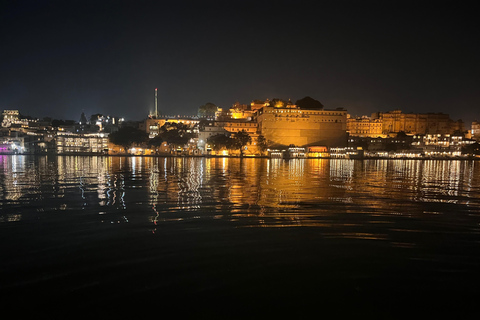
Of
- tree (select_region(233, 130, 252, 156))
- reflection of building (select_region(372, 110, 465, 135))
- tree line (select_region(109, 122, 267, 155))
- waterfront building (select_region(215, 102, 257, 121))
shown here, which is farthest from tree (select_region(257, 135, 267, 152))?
reflection of building (select_region(372, 110, 465, 135))

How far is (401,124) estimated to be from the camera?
4569 inches

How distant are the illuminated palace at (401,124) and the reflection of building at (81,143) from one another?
267 feet

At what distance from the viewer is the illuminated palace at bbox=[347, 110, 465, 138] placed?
112 meters

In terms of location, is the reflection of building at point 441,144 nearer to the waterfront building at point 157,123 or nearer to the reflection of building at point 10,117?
the waterfront building at point 157,123

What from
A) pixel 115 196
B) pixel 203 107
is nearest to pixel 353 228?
pixel 115 196

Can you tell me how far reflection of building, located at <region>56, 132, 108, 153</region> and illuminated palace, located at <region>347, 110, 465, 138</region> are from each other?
8131cm

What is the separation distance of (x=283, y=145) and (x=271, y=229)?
280 feet

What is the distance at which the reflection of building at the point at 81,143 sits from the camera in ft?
329

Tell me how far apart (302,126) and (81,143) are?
68242 millimetres

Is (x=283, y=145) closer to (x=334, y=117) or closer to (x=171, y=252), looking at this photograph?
(x=334, y=117)

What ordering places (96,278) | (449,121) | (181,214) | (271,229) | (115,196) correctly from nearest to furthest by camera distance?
(96,278), (271,229), (181,214), (115,196), (449,121)

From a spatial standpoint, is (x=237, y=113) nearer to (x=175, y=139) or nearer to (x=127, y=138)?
(x=175, y=139)

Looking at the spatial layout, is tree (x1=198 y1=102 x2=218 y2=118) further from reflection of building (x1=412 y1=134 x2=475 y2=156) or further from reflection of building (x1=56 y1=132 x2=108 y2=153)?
reflection of building (x1=412 y1=134 x2=475 y2=156)

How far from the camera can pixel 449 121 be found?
390ft
